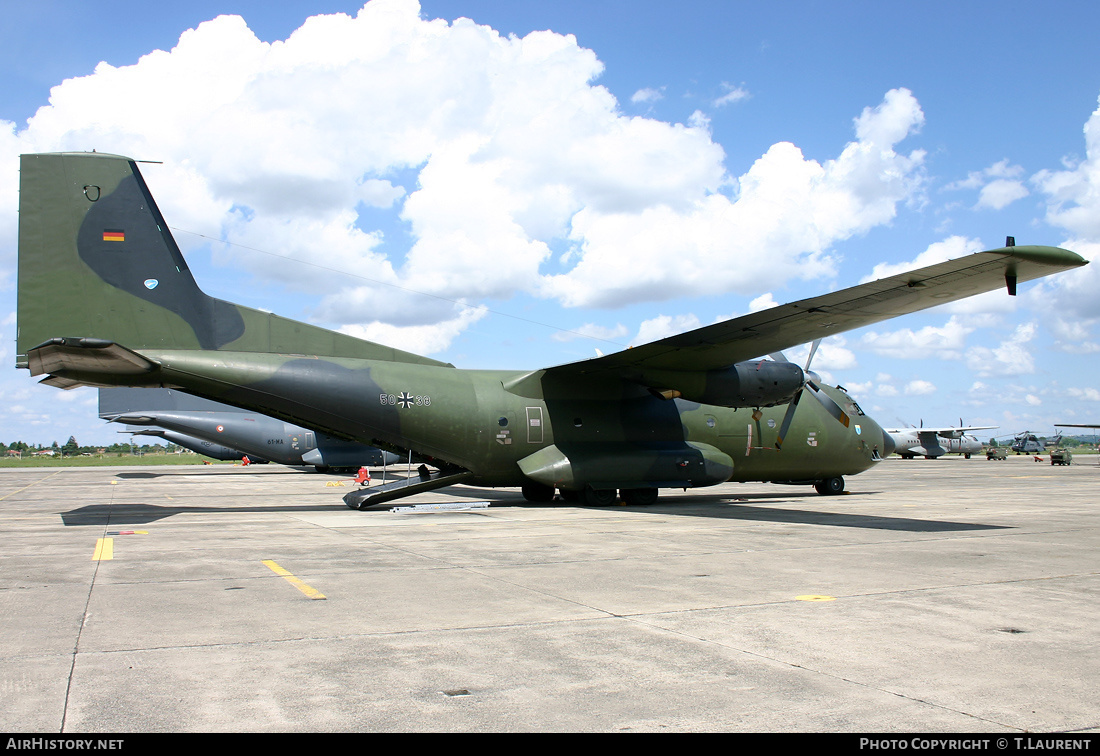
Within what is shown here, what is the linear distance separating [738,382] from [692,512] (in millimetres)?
3334

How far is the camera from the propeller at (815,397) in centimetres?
1967

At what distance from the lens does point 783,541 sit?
11344 mm

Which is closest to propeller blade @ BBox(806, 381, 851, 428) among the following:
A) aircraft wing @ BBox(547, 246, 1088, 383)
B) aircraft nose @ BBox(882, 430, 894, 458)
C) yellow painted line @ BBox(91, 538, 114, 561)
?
aircraft nose @ BBox(882, 430, 894, 458)

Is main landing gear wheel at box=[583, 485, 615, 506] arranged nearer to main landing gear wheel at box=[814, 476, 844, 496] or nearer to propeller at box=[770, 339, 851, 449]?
propeller at box=[770, 339, 851, 449]

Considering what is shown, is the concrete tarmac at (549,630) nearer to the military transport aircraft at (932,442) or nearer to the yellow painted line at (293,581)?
the yellow painted line at (293,581)

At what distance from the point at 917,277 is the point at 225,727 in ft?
40.6

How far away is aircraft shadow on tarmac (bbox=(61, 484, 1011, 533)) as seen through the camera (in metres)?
13.6

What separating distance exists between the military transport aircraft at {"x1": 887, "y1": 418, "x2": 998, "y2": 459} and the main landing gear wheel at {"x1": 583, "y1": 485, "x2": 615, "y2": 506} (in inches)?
1886

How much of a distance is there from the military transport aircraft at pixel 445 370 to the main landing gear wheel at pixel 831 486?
1277 millimetres

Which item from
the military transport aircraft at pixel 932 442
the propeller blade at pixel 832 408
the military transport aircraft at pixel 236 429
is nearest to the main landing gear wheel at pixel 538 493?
the propeller blade at pixel 832 408

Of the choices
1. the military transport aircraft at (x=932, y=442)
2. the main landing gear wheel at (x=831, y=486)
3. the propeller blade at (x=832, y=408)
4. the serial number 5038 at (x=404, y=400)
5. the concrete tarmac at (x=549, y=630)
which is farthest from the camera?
the military transport aircraft at (x=932, y=442)
